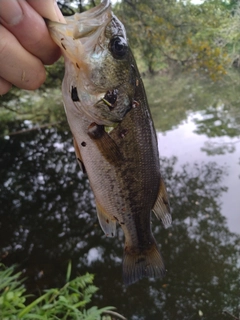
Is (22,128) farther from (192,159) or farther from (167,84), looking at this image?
(167,84)

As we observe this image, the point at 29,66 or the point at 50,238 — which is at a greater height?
the point at 50,238

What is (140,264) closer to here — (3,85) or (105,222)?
(105,222)

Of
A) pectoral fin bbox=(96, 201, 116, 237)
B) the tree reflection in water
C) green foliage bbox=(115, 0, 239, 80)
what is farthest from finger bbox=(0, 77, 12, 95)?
green foliage bbox=(115, 0, 239, 80)

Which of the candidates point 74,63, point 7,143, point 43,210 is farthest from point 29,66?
point 7,143

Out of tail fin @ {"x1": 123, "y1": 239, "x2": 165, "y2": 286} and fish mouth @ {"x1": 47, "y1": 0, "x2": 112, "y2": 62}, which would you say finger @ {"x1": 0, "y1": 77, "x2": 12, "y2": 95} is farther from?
tail fin @ {"x1": 123, "y1": 239, "x2": 165, "y2": 286}

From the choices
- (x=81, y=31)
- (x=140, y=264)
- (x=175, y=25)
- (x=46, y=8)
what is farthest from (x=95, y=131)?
(x=175, y=25)

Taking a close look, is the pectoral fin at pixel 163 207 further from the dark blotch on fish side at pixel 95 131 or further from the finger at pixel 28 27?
the finger at pixel 28 27

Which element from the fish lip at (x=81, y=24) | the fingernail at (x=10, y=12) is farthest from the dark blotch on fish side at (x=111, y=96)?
the fingernail at (x=10, y=12)
